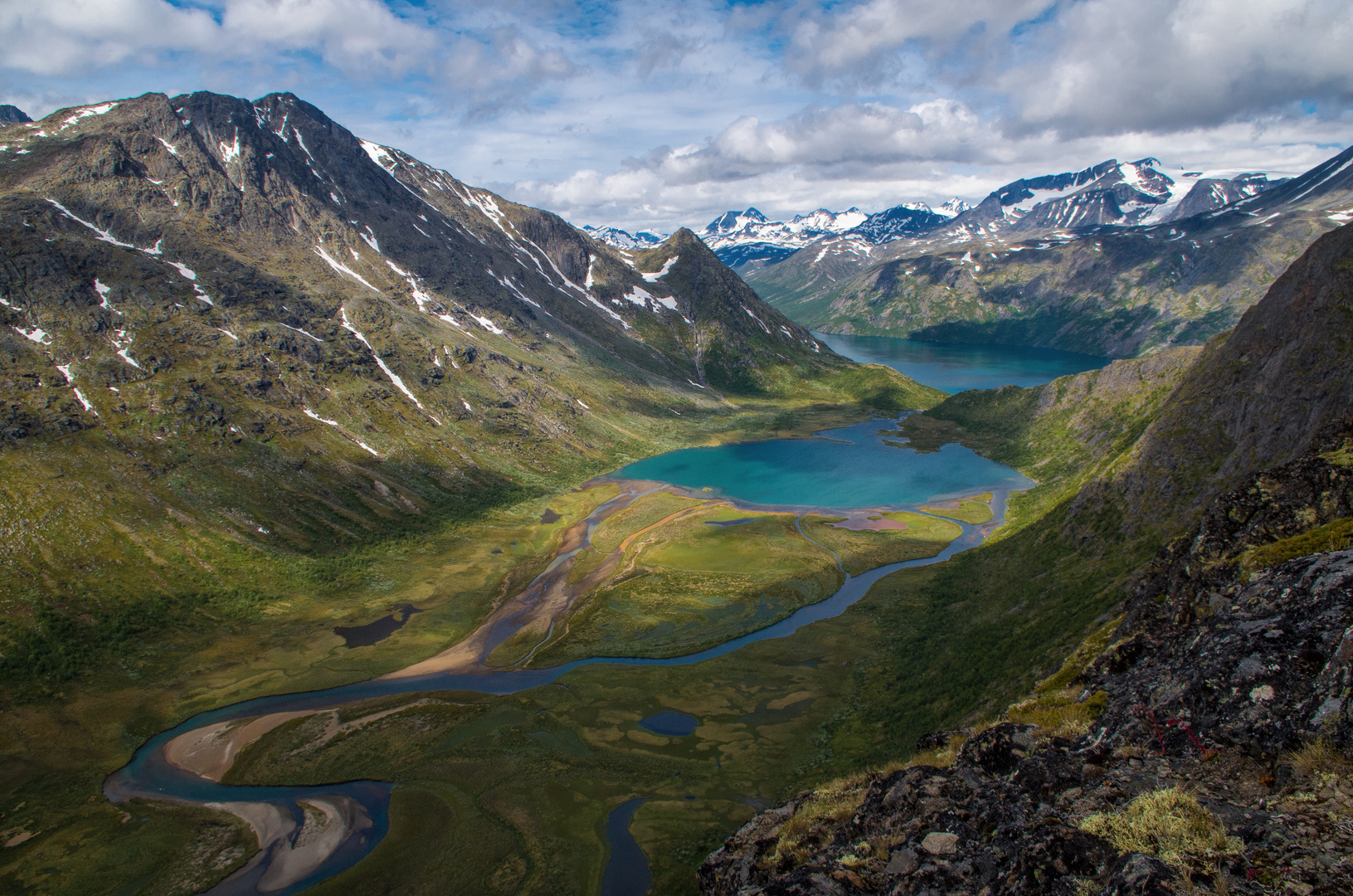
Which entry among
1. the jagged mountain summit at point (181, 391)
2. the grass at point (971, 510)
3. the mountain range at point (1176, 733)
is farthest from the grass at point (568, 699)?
the grass at point (971, 510)

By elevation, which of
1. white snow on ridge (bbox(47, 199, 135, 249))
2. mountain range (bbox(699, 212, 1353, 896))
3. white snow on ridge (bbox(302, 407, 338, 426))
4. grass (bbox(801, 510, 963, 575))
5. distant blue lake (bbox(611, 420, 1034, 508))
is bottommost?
grass (bbox(801, 510, 963, 575))

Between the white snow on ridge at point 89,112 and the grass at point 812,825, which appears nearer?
the grass at point 812,825

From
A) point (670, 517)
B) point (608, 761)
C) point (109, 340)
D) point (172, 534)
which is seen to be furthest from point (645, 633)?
point (109, 340)

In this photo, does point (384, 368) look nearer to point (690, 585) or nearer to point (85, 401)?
point (85, 401)

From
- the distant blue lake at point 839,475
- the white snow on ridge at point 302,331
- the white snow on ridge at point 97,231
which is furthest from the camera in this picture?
the white snow on ridge at point 302,331

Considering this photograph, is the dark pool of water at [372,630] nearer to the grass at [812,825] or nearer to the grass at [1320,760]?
the grass at [812,825]

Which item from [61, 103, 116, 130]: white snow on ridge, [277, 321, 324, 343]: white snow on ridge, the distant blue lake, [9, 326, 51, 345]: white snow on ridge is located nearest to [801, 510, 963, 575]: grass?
the distant blue lake

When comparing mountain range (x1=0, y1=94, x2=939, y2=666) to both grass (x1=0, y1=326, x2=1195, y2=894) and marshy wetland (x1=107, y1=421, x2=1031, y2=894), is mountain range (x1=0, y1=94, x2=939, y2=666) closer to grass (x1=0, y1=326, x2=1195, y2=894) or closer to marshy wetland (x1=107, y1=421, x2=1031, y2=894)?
grass (x1=0, y1=326, x2=1195, y2=894)
